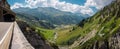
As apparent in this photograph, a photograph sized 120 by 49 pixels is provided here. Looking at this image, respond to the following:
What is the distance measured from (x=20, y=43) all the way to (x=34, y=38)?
1274 inches

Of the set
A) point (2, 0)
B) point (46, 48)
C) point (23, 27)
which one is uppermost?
point (2, 0)

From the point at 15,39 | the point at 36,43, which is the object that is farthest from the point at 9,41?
the point at 36,43

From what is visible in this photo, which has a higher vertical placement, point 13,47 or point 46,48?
point 13,47

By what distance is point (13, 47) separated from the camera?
18.1m

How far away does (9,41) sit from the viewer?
20.4m

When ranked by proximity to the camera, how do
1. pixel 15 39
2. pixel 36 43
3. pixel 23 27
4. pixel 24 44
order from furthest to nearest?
pixel 23 27 → pixel 36 43 → pixel 15 39 → pixel 24 44

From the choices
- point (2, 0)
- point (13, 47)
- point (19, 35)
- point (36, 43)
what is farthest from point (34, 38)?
point (13, 47)

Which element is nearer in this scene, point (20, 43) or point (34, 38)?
point (20, 43)

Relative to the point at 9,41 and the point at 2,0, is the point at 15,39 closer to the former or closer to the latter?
the point at 9,41

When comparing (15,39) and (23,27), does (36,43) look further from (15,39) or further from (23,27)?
(15,39)

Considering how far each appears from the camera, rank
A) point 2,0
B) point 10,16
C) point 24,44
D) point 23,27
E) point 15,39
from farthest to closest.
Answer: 1. point 2,0
2. point 10,16
3. point 23,27
4. point 15,39
5. point 24,44

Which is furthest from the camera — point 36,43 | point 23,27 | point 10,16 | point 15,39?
point 10,16

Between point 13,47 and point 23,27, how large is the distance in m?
35.0

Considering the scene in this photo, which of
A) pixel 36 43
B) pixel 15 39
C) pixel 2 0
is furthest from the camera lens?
pixel 2 0
